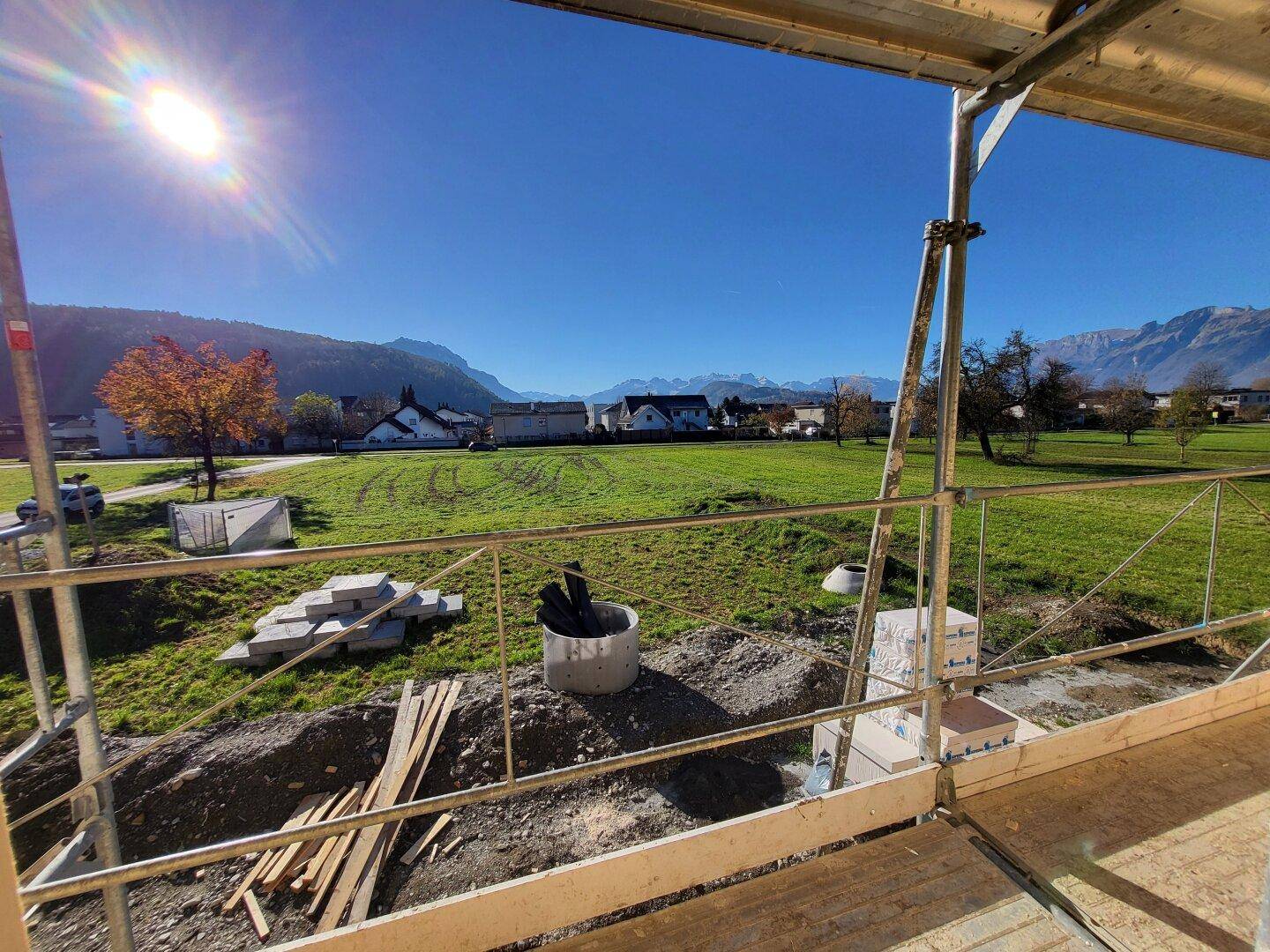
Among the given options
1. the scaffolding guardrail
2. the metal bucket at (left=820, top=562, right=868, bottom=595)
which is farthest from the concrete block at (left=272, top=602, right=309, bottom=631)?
the metal bucket at (left=820, top=562, right=868, bottom=595)

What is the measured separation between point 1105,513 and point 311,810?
16.5 meters

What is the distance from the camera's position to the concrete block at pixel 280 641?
5.92m

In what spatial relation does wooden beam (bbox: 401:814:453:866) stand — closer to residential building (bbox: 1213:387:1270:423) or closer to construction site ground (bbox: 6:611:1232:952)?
construction site ground (bbox: 6:611:1232:952)

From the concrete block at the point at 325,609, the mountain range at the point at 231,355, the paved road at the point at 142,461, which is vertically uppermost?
the mountain range at the point at 231,355

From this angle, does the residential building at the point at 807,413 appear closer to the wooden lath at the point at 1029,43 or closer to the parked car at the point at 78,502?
the parked car at the point at 78,502

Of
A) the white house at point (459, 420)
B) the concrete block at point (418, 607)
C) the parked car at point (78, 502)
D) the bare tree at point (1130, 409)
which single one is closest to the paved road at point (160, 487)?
the parked car at point (78, 502)

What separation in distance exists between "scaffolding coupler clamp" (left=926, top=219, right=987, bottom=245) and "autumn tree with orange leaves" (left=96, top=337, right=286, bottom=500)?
20950mm

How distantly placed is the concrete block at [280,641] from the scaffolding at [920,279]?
359 cm

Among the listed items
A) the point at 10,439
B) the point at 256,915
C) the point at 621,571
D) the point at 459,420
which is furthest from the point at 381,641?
the point at 459,420

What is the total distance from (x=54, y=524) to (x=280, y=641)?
438cm

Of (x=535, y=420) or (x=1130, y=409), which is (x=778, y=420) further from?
→ (x=535, y=420)

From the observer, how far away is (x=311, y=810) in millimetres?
3807

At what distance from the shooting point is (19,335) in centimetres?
213

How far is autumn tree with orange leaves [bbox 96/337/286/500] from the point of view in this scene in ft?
52.2
